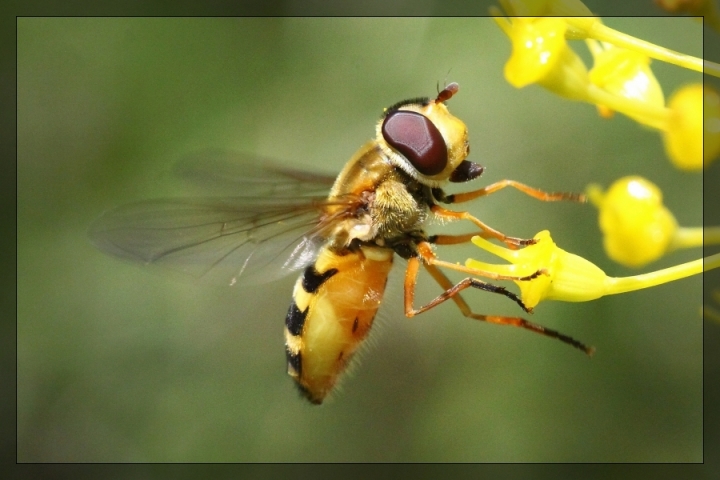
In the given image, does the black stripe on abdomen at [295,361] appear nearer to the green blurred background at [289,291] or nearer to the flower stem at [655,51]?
the green blurred background at [289,291]

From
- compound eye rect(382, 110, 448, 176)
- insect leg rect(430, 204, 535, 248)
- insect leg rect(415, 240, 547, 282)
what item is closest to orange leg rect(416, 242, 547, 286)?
insect leg rect(415, 240, 547, 282)

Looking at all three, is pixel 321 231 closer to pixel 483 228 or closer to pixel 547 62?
pixel 483 228

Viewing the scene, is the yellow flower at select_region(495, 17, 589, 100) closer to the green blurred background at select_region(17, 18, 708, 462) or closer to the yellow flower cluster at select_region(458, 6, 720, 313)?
the yellow flower cluster at select_region(458, 6, 720, 313)

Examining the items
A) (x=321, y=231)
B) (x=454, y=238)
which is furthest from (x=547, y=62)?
(x=321, y=231)

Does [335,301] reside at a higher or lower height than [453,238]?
lower

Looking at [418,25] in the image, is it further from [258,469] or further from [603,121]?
[258,469]
